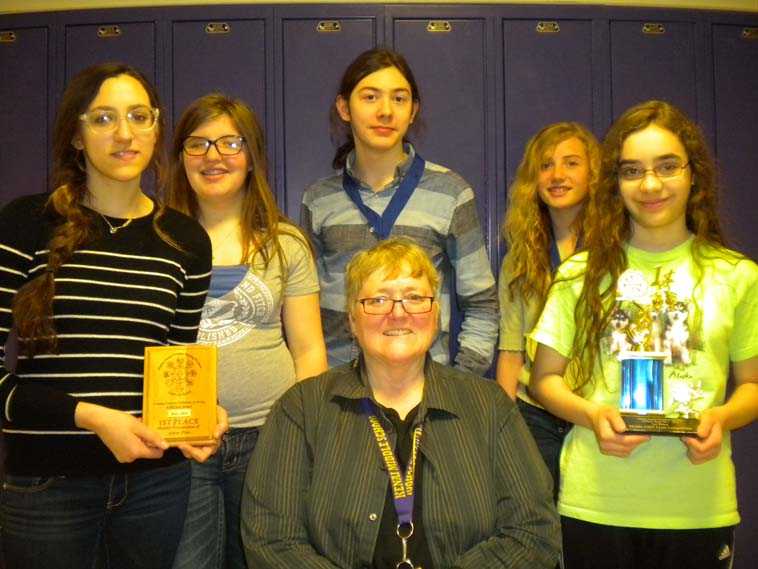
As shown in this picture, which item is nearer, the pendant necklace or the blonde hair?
the pendant necklace

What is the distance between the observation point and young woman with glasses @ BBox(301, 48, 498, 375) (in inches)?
108

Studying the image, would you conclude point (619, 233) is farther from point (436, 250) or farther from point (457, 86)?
point (457, 86)

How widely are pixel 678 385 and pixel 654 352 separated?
0.12 meters

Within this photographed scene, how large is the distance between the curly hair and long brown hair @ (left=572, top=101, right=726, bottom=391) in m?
0.85

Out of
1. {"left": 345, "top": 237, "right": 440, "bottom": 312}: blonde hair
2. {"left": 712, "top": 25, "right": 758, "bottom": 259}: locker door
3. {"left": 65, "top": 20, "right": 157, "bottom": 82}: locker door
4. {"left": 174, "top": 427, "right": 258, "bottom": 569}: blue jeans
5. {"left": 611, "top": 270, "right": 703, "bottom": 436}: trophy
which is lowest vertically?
→ {"left": 174, "top": 427, "right": 258, "bottom": 569}: blue jeans

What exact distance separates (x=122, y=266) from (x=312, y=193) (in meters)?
1.26

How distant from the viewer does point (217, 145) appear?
2416 millimetres

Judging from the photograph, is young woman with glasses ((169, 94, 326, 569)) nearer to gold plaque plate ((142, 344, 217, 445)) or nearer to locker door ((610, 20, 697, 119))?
gold plaque plate ((142, 344, 217, 445))

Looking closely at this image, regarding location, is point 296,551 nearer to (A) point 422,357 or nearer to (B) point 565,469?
(A) point 422,357

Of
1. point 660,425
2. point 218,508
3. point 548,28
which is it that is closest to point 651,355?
point 660,425

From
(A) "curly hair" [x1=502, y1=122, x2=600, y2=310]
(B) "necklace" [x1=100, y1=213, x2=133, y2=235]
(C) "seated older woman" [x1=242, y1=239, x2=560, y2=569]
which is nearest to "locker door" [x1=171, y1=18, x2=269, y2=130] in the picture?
(A) "curly hair" [x1=502, y1=122, x2=600, y2=310]

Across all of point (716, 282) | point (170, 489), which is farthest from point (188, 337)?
point (716, 282)

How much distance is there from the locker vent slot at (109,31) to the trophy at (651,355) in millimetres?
3250

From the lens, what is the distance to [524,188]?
10.5 feet
